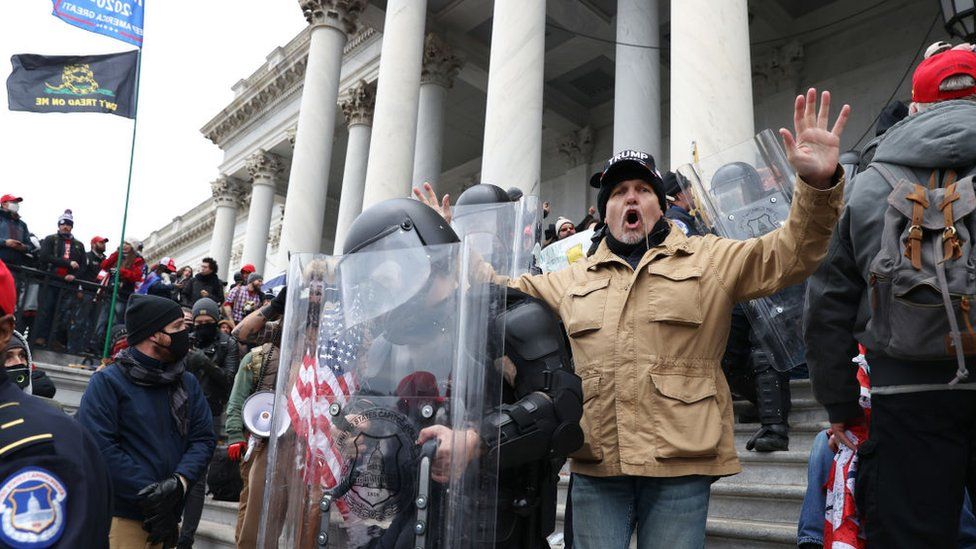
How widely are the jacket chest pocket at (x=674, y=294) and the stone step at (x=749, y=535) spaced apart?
5.38 ft

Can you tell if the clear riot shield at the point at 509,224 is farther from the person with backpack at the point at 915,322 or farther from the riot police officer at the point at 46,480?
the riot police officer at the point at 46,480

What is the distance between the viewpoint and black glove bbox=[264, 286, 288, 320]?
14.9 feet

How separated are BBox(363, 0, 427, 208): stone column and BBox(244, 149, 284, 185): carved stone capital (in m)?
13.1

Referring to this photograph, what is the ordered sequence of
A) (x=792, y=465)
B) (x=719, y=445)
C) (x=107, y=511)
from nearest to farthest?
(x=107, y=511) → (x=719, y=445) → (x=792, y=465)

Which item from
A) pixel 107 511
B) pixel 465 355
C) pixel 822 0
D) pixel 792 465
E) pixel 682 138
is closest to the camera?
pixel 107 511

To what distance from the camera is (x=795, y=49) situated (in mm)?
15820

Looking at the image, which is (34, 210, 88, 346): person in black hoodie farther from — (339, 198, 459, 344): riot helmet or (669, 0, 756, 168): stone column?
(339, 198, 459, 344): riot helmet

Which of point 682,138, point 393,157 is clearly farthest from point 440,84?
point 682,138

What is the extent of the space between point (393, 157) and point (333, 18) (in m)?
6.12

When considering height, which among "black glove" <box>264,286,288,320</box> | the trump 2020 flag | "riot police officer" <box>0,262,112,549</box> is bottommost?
"riot police officer" <box>0,262,112,549</box>

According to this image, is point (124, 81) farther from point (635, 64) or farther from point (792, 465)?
point (792, 465)

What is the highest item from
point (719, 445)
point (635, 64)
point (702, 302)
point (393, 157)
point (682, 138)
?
point (635, 64)

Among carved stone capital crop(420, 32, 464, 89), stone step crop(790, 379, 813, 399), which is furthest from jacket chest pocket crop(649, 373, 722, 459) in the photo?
carved stone capital crop(420, 32, 464, 89)

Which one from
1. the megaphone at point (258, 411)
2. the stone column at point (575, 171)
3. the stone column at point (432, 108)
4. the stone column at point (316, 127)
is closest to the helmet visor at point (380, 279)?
the megaphone at point (258, 411)
